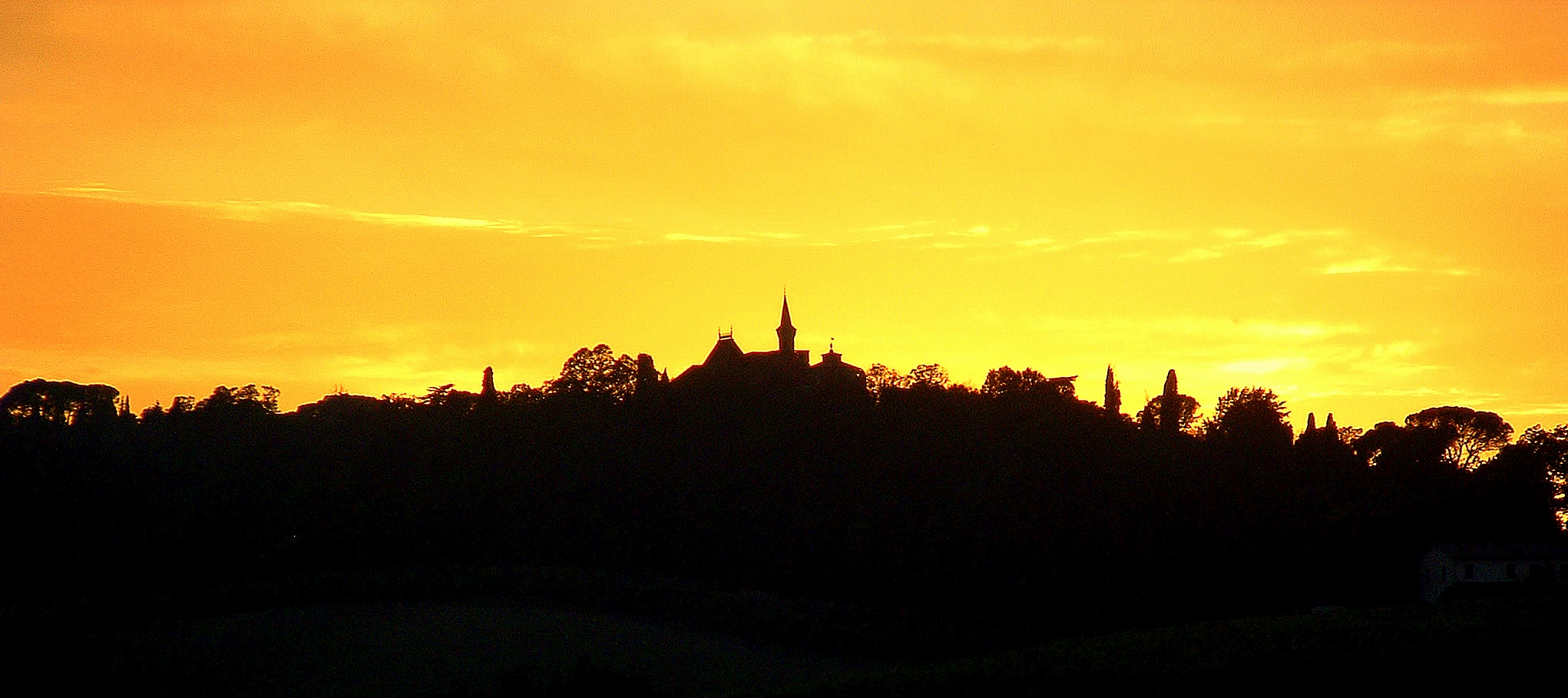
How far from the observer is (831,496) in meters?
132

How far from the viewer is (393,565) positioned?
122000 millimetres

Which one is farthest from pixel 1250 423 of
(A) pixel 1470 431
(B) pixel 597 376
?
(B) pixel 597 376

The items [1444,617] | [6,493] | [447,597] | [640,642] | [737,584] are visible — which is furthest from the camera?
[6,493]

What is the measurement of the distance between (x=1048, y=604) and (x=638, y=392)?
6383 centimetres

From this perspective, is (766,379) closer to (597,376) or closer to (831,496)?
(597,376)

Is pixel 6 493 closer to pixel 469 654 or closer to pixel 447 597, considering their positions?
pixel 447 597

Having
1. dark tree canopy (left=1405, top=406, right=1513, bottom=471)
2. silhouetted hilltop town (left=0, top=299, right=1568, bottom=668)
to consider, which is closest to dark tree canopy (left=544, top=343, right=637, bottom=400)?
silhouetted hilltop town (left=0, top=299, right=1568, bottom=668)

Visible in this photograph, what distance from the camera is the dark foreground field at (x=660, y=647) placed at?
64.5 metres

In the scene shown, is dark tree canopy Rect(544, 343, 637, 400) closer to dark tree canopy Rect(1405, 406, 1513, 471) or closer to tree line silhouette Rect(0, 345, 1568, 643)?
tree line silhouette Rect(0, 345, 1568, 643)

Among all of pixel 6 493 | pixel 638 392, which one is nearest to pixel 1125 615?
pixel 638 392

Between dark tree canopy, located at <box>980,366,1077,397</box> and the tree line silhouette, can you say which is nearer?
the tree line silhouette

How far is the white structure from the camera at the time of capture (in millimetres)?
102188

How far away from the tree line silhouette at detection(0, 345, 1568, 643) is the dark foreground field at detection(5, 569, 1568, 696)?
58.5ft

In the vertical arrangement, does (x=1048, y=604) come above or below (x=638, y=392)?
below
